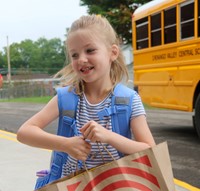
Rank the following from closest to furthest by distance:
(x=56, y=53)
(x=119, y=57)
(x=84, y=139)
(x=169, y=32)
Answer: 1. (x=84, y=139)
2. (x=119, y=57)
3. (x=169, y=32)
4. (x=56, y=53)

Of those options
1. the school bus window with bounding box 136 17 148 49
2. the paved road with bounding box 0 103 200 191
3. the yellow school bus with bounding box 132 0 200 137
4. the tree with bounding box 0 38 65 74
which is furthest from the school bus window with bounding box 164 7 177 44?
the tree with bounding box 0 38 65 74

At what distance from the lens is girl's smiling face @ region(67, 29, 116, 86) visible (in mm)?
1691

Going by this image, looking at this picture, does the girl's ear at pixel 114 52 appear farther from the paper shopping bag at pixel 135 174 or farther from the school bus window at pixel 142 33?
the school bus window at pixel 142 33

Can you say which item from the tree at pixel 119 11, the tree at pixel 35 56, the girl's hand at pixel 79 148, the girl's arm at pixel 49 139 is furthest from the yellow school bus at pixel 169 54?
the tree at pixel 35 56

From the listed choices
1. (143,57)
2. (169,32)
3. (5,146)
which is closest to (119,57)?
(5,146)

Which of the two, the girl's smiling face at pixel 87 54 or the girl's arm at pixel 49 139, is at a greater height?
the girl's smiling face at pixel 87 54

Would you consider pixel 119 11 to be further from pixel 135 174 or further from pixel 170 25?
pixel 135 174

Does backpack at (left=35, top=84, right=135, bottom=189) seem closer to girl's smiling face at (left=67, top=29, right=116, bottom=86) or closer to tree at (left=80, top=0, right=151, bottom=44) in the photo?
girl's smiling face at (left=67, top=29, right=116, bottom=86)

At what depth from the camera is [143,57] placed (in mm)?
8484

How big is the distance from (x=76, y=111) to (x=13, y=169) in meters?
3.32

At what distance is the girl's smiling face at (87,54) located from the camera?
1.69 m

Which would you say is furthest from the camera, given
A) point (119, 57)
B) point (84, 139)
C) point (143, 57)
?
point (143, 57)

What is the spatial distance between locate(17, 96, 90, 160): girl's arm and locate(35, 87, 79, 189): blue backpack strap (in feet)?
0.09

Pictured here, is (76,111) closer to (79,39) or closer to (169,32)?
(79,39)
